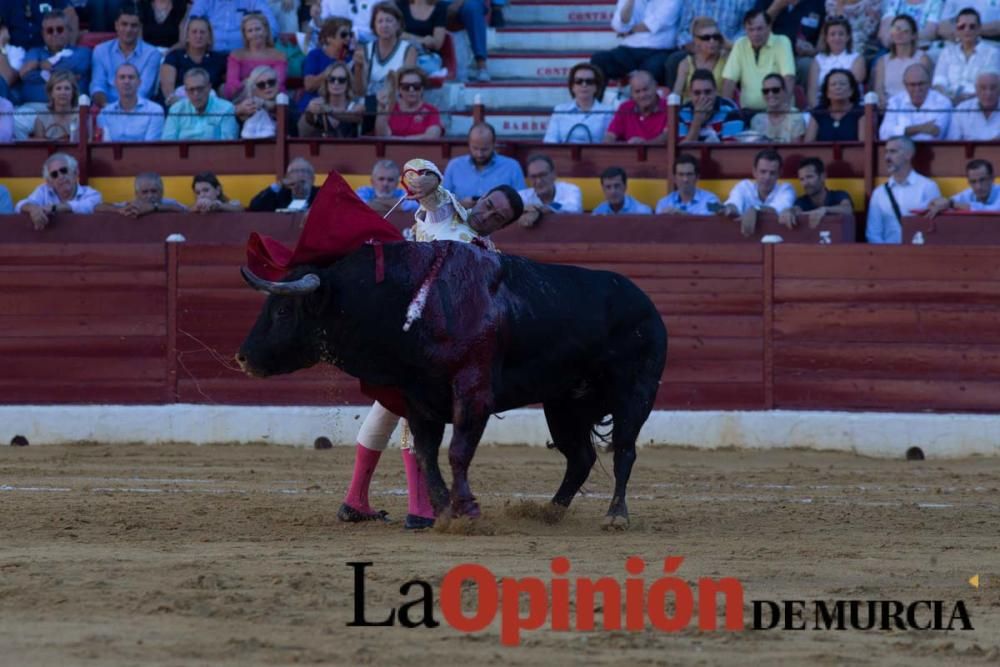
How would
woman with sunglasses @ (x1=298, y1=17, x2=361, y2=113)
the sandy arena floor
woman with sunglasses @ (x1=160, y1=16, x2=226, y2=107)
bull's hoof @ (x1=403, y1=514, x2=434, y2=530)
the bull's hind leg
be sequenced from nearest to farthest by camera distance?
1. the sandy arena floor
2. bull's hoof @ (x1=403, y1=514, x2=434, y2=530)
3. the bull's hind leg
4. woman with sunglasses @ (x1=298, y1=17, x2=361, y2=113)
5. woman with sunglasses @ (x1=160, y1=16, x2=226, y2=107)

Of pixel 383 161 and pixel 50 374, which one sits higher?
pixel 383 161

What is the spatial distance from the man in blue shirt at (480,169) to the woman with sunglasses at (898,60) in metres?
2.66

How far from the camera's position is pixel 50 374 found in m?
12.3

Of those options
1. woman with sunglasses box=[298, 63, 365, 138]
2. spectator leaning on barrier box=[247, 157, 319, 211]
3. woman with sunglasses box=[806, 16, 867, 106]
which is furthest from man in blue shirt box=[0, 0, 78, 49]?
woman with sunglasses box=[806, 16, 867, 106]

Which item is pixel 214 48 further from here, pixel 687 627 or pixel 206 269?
pixel 687 627

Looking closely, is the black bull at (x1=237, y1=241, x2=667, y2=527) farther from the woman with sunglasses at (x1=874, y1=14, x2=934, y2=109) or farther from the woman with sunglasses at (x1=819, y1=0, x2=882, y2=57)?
the woman with sunglasses at (x1=819, y1=0, x2=882, y2=57)

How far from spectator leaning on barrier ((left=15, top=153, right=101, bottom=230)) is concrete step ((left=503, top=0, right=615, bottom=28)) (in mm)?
4393

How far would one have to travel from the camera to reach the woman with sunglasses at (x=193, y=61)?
13.5 m

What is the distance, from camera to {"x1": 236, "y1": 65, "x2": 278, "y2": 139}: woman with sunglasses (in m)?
Result: 12.8

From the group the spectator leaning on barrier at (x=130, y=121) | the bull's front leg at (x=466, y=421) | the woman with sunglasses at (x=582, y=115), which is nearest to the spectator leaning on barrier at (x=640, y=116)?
the woman with sunglasses at (x=582, y=115)

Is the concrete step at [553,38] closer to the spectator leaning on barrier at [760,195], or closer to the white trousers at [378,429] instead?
the spectator leaning on barrier at [760,195]

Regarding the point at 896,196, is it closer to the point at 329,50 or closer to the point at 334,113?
the point at 334,113

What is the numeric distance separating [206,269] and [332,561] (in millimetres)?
6204

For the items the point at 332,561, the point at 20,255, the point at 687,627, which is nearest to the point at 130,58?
the point at 20,255
